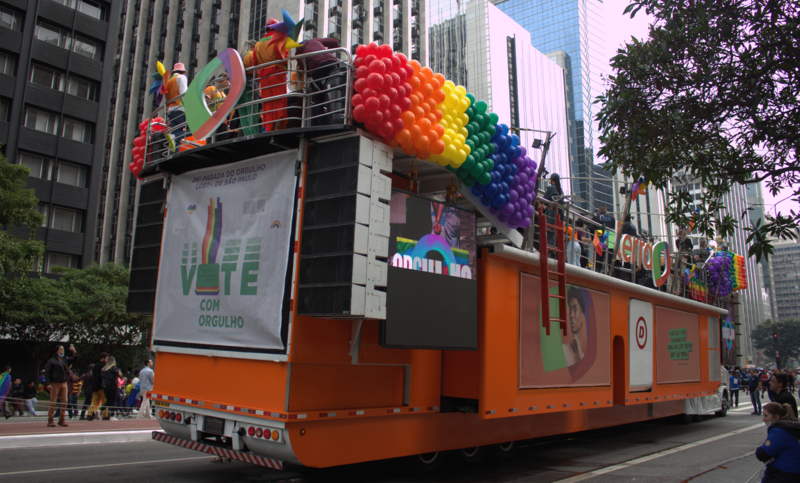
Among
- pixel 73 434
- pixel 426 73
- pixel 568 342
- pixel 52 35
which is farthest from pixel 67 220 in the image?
pixel 426 73

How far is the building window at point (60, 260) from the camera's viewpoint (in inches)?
1521

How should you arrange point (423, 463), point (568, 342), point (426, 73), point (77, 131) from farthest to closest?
point (77, 131) < point (568, 342) < point (423, 463) < point (426, 73)

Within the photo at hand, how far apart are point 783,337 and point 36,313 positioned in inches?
4809

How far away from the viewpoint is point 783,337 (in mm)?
108688

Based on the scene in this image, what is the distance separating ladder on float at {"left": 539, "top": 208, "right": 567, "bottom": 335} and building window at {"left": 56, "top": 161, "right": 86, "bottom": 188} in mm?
39850

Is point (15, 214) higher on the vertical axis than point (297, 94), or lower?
→ higher

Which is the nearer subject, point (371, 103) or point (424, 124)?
point (371, 103)

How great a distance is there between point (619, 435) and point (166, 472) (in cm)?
970

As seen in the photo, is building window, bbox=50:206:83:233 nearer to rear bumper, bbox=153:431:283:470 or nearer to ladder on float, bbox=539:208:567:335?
rear bumper, bbox=153:431:283:470

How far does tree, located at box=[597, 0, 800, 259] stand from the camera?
6266 millimetres

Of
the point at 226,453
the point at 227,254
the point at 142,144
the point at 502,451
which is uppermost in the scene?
the point at 142,144

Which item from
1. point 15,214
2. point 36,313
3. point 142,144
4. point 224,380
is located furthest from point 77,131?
point 224,380

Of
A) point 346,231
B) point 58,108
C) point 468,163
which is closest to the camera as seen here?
point 346,231

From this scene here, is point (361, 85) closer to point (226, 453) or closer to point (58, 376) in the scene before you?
point (226, 453)
